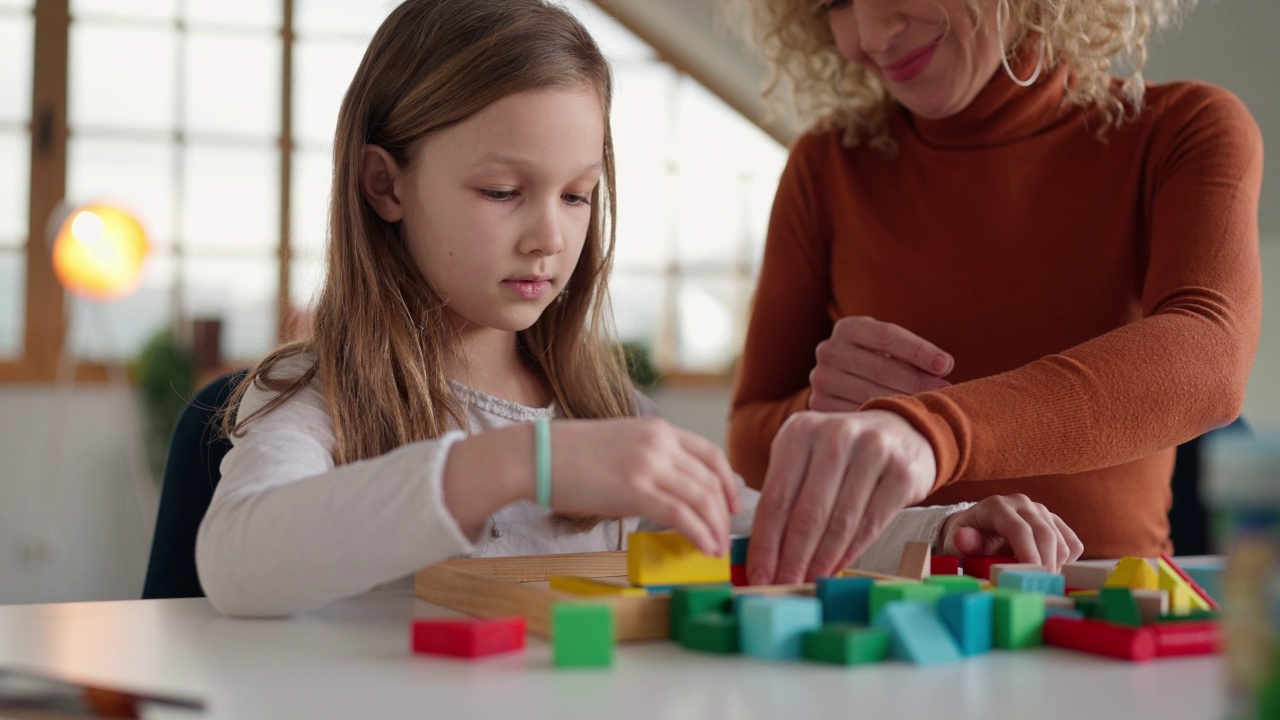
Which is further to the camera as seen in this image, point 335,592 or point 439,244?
point 439,244

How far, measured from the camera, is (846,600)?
782 millimetres

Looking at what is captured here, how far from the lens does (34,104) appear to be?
171 inches

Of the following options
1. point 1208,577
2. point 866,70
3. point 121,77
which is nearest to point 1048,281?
point 866,70

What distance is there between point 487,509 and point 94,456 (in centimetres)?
403

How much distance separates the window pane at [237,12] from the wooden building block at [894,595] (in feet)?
14.6

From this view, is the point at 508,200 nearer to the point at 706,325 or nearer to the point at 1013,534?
the point at 1013,534

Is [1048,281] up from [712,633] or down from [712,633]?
up

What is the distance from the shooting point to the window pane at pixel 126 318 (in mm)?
4371

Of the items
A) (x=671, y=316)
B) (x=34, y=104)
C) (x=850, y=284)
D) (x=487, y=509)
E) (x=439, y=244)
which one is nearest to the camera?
(x=487, y=509)

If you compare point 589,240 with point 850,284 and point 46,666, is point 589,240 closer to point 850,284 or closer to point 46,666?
point 850,284

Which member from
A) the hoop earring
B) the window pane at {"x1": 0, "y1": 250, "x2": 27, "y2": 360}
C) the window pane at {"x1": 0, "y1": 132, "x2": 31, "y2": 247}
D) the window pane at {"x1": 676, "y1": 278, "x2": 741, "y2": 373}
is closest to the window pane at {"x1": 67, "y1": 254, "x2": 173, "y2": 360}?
the window pane at {"x1": 0, "y1": 250, "x2": 27, "y2": 360}

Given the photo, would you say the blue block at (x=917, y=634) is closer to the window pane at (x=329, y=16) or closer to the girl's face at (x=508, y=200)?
the girl's face at (x=508, y=200)

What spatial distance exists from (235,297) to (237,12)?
1119mm

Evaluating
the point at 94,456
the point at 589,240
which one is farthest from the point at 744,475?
the point at 94,456
